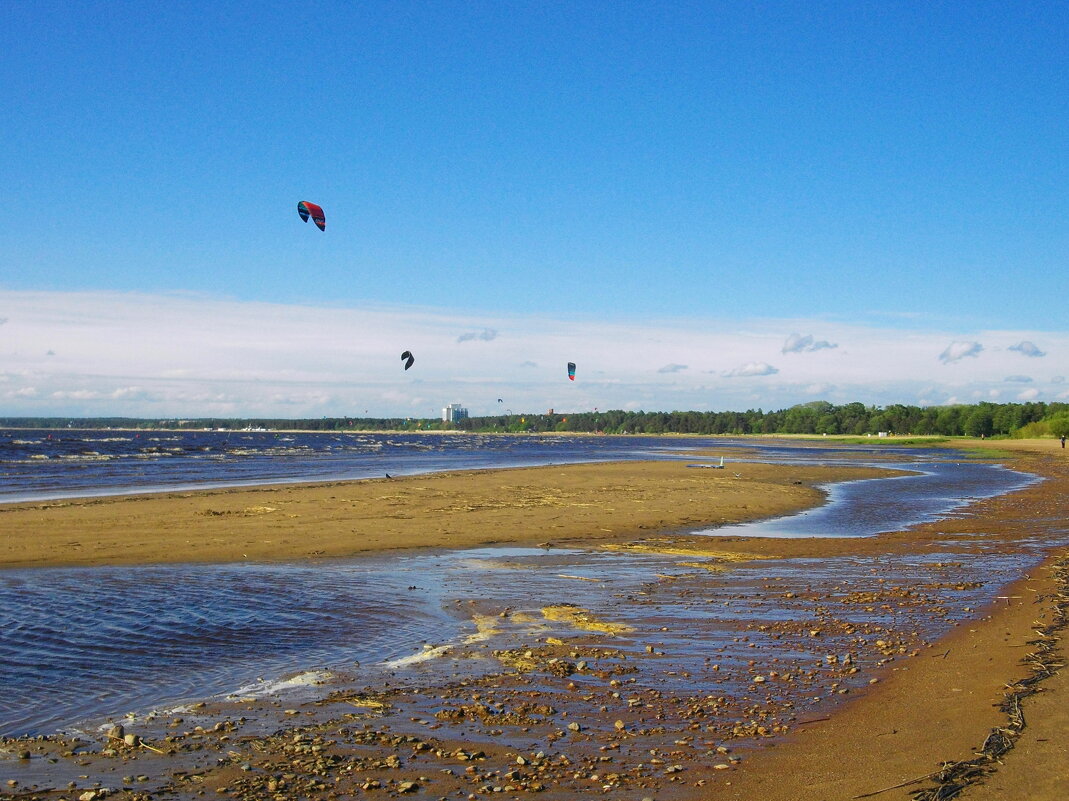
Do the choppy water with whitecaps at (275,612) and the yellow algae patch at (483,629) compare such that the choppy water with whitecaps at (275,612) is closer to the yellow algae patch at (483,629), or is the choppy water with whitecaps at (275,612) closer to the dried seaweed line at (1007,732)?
the yellow algae patch at (483,629)

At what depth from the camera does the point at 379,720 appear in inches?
322

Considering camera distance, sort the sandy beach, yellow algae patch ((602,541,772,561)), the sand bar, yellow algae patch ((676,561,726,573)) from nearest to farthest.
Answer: the sandy beach
yellow algae patch ((676,561,726,573))
yellow algae patch ((602,541,772,561))
the sand bar

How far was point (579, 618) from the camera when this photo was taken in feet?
41.7

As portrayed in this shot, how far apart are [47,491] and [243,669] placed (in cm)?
3219

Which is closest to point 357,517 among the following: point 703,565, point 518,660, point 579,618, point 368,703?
point 703,565

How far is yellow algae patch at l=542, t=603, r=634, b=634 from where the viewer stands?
12008 millimetres

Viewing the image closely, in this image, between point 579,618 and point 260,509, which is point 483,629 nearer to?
point 579,618

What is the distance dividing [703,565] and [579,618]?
5708mm

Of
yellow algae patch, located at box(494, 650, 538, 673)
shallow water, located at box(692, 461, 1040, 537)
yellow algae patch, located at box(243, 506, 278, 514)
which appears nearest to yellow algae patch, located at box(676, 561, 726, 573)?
shallow water, located at box(692, 461, 1040, 537)

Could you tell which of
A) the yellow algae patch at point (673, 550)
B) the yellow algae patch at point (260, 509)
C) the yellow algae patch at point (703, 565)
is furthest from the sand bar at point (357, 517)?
the yellow algae patch at point (703, 565)

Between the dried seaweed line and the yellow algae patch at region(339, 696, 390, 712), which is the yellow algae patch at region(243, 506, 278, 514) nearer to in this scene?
the yellow algae patch at region(339, 696, 390, 712)

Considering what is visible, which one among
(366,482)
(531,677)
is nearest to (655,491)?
(366,482)

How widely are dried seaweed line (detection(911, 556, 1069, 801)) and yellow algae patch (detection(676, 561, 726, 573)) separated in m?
6.15

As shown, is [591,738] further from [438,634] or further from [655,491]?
[655,491]
